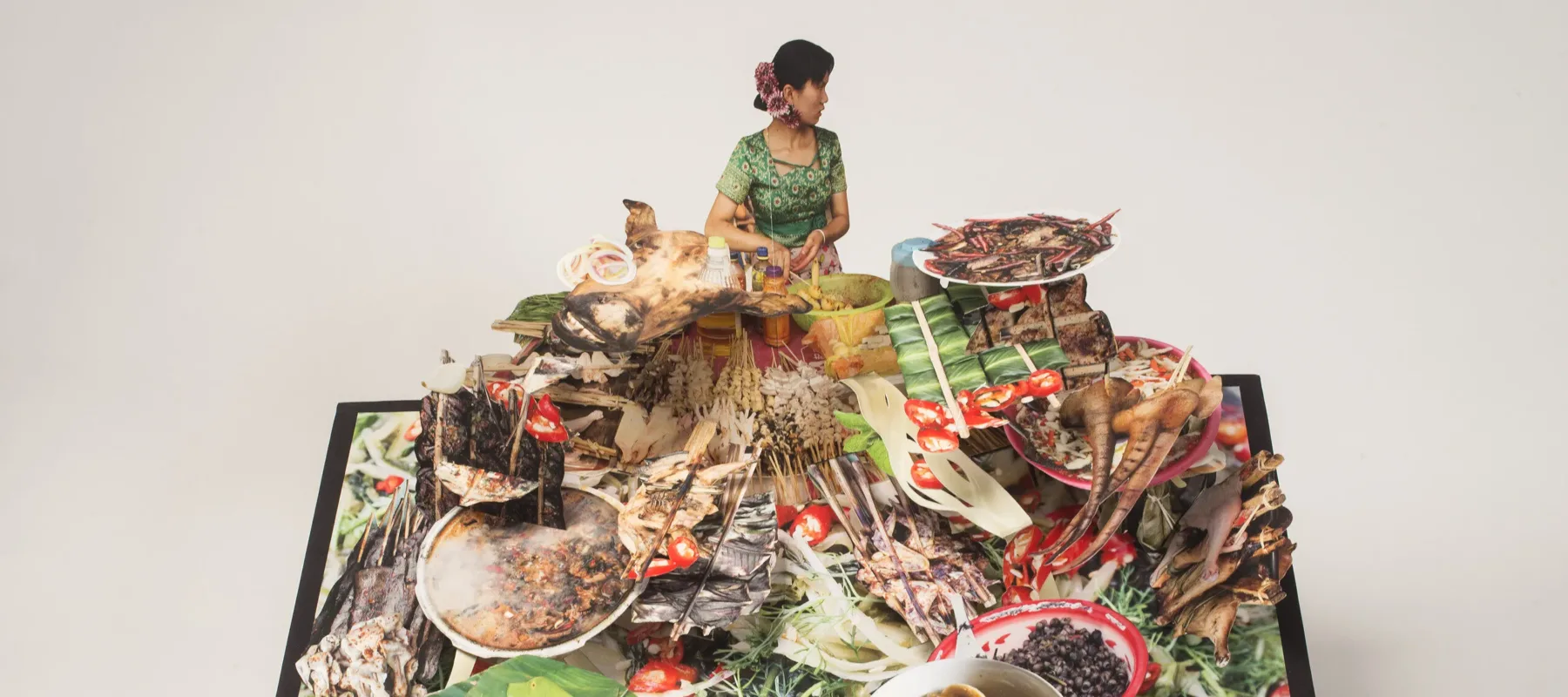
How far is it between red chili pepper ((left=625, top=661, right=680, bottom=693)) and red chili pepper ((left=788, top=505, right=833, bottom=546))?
415 millimetres

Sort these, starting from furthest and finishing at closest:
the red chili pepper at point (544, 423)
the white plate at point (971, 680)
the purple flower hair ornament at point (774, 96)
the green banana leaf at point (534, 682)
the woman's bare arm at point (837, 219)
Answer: the woman's bare arm at point (837, 219)
the purple flower hair ornament at point (774, 96)
the red chili pepper at point (544, 423)
the green banana leaf at point (534, 682)
the white plate at point (971, 680)

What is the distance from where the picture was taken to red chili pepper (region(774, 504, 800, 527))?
3.22 meters

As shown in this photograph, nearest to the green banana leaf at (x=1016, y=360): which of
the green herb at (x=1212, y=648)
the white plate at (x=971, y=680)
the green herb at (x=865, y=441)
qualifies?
the green herb at (x=865, y=441)

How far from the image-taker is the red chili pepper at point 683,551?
289 cm

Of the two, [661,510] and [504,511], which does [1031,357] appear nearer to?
[661,510]

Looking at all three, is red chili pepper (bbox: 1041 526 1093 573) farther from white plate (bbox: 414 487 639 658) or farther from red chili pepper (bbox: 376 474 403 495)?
red chili pepper (bbox: 376 474 403 495)

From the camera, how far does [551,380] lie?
3170mm

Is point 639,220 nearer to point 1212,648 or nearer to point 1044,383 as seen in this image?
point 1044,383

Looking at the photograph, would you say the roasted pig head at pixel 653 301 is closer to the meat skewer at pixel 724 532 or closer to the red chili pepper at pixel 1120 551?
the meat skewer at pixel 724 532

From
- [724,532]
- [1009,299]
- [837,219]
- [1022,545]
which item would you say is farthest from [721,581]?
[837,219]

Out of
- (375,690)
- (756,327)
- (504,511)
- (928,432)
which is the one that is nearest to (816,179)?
(756,327)

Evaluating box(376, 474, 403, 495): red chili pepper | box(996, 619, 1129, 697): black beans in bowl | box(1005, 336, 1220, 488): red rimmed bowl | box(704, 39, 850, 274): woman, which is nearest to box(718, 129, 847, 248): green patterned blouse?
box(704, 39, 850, 274): woman

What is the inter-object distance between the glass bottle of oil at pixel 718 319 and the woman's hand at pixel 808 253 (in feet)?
0.96

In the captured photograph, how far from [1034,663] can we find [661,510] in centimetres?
81
